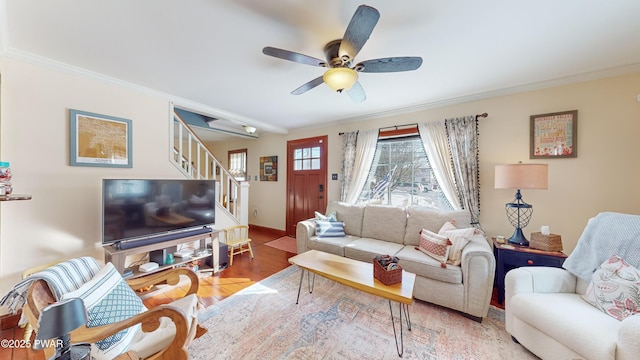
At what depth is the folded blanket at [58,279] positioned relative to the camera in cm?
Answer: 105

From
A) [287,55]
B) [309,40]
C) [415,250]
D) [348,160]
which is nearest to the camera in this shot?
[287,55]

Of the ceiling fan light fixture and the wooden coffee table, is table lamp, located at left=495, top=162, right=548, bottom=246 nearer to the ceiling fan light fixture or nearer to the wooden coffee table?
the wooden coffee table

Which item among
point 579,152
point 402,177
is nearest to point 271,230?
point 402,177

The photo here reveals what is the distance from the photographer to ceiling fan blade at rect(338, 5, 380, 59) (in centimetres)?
118

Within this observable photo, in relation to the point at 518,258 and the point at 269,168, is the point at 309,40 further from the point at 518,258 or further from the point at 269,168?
the point at 269,168

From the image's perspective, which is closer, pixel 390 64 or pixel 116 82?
pixel 390 64

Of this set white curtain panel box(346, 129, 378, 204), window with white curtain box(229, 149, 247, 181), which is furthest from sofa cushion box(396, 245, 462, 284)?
window with white curtain box(229, 149, 247, 181)

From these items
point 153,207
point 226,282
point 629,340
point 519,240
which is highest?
point 153,207

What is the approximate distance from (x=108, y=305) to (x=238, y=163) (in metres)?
4.93

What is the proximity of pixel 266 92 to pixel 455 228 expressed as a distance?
9.44 ft

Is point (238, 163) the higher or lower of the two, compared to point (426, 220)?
higher

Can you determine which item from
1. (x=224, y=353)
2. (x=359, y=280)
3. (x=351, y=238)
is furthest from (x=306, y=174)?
(x=224, y=353)

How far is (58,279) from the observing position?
1124 mm

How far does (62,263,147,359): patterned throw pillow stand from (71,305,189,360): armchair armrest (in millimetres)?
67
